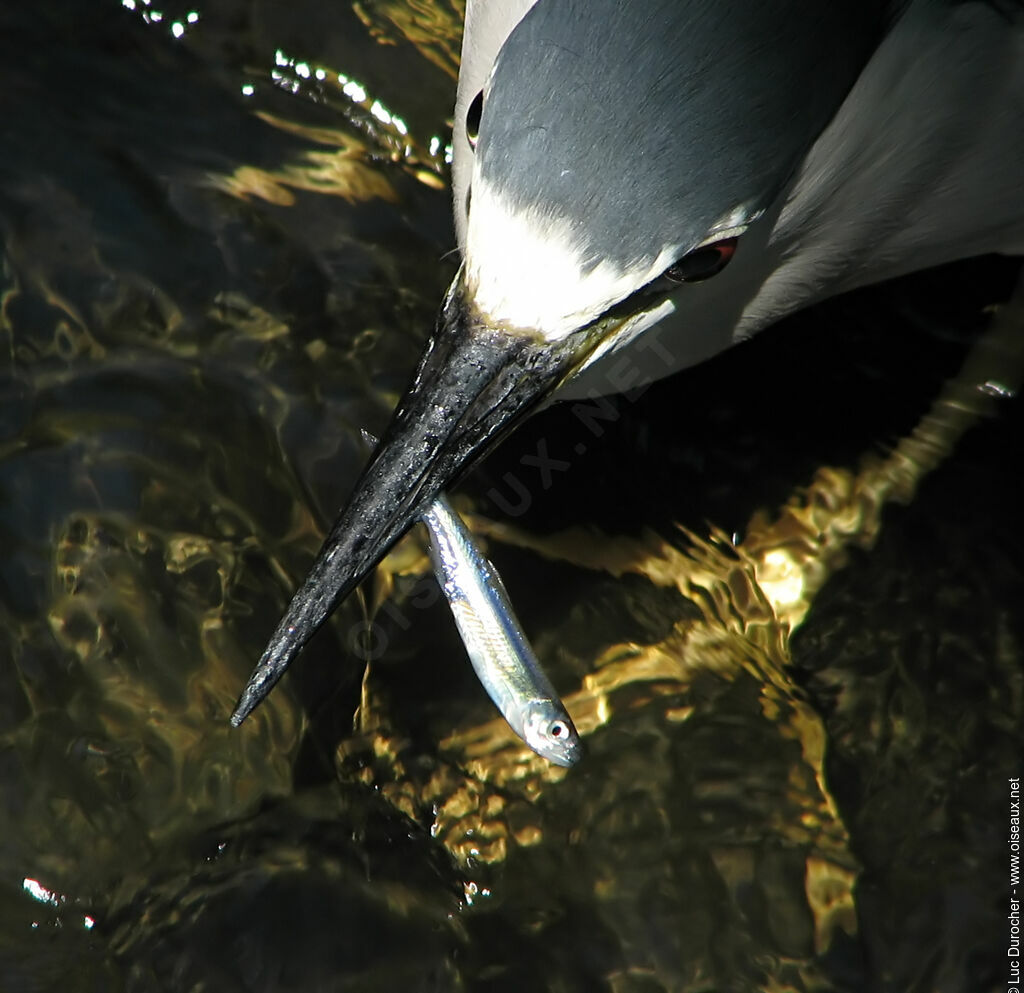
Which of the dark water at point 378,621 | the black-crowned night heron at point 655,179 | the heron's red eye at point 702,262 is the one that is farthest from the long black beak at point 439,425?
the dark water at point 378,621

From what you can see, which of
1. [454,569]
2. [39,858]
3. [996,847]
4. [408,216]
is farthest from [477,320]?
[996,847]

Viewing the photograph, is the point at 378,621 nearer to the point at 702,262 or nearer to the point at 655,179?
the point at 702,262

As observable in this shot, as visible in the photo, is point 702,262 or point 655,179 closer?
point 655,179

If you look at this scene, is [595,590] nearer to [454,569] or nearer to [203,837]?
[454,569]

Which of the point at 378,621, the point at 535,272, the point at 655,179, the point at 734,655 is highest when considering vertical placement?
the point at 655,179

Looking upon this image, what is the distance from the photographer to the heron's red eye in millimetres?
1468

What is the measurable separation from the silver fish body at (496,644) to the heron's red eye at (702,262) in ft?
1.39

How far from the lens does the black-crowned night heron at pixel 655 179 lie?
1.32 m

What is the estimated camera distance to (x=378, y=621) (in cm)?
209

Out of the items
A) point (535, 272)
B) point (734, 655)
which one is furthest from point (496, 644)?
point (734, 655)

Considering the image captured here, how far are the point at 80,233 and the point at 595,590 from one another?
117 centimetres

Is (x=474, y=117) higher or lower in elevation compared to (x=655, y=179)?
lower

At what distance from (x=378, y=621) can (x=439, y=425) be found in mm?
673

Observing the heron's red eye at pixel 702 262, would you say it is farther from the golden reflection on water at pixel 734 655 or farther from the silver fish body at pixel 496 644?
the golden reflection on water at pixel 734 655
